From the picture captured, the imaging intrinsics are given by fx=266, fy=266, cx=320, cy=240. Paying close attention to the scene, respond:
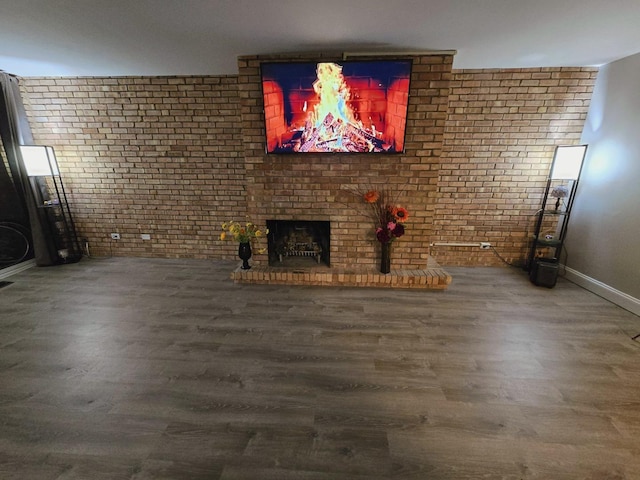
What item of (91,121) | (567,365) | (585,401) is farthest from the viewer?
(91,121)

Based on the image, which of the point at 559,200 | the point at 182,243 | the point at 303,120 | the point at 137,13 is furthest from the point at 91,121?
the point at 559,200

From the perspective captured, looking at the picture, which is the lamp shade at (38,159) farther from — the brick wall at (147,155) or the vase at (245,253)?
the vase at (245,253)

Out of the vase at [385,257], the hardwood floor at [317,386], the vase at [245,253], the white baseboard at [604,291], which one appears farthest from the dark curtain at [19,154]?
the white baseboard at [604,291]

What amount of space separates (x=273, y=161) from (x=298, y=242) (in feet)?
3.58

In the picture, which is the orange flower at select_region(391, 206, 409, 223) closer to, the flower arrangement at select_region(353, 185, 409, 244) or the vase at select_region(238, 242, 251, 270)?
the flower arrangement at select_region(353, 185, 409, 244)

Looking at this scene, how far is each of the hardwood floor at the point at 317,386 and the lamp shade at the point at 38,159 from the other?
5.26 ft

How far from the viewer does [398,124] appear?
2734 mm

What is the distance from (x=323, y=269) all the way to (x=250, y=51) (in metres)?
2.41

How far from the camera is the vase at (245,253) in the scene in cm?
316

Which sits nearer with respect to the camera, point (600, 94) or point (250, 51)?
point (250, 51)

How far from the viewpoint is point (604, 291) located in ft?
9.32

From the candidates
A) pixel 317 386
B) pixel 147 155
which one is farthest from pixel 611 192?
pixel 147 155

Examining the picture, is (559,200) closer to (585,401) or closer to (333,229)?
(585,401)

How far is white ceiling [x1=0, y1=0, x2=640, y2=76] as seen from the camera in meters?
1.84
